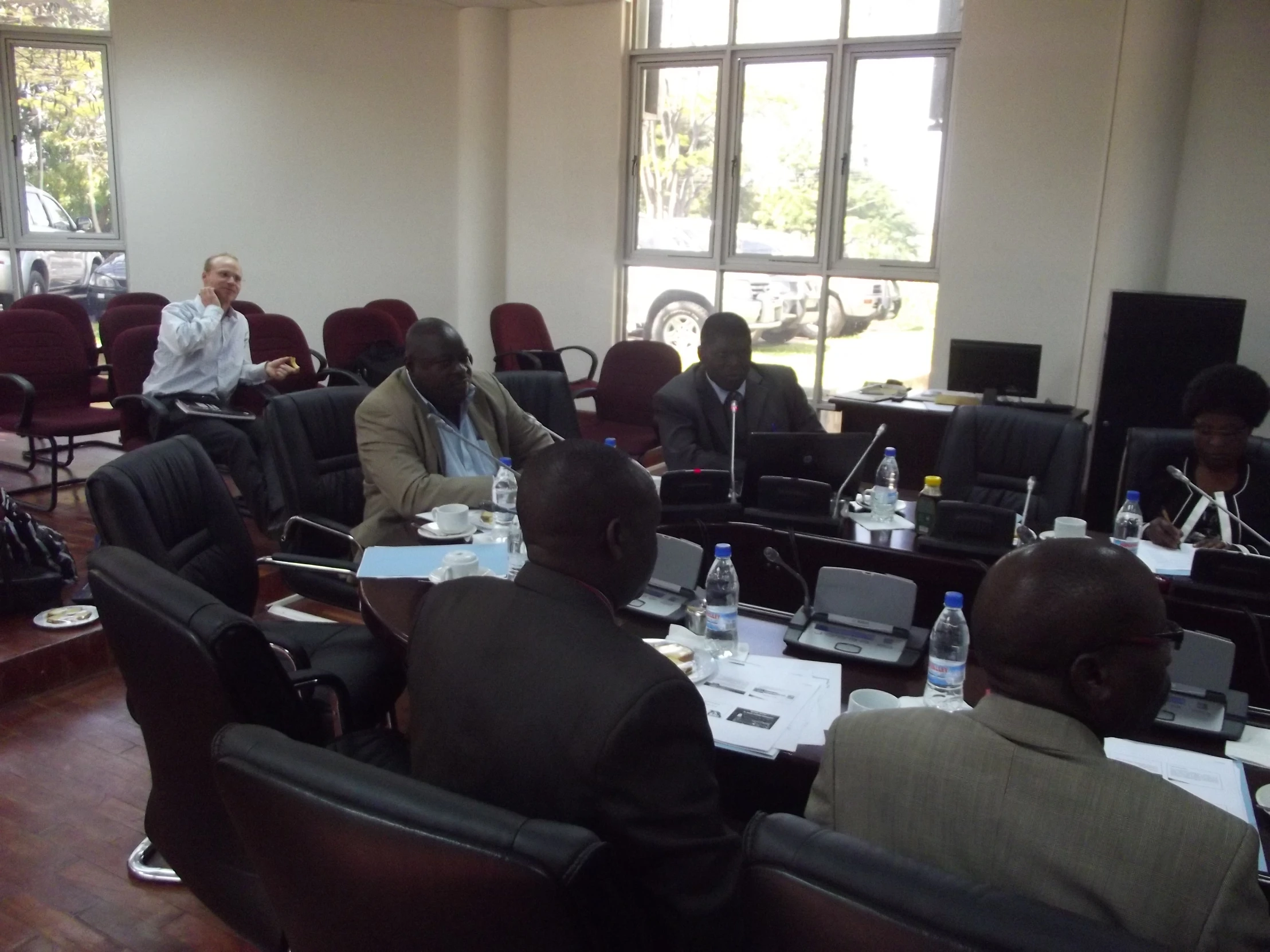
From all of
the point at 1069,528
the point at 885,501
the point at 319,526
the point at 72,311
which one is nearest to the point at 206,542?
the point at 319,526

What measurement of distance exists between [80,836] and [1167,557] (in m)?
2.86

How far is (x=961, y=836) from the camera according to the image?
42.4 inches

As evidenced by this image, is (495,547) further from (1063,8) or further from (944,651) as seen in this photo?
(1063,8)

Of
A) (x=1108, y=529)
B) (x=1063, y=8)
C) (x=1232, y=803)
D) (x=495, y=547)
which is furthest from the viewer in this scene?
(x=1063, y=8)

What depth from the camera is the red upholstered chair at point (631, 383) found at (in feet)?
18.0

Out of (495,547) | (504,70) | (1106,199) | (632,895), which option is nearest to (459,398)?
(495,547)

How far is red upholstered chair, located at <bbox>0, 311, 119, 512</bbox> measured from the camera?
477 cm

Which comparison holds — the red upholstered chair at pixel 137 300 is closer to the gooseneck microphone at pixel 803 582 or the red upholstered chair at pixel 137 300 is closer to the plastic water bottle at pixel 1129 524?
the gooseneck microphone at pixel 803 582

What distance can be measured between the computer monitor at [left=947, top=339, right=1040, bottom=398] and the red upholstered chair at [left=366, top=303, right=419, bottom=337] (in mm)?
3459

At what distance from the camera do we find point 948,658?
1.94 meters

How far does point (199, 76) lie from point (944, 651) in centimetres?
663

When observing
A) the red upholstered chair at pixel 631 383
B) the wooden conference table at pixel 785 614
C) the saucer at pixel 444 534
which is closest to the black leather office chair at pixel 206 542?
the wooden conference table at pixel 785 614

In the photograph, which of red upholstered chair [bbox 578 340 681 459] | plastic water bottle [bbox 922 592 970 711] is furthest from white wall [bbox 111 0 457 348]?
plastic water bottle [bbox 922 592 970 711]

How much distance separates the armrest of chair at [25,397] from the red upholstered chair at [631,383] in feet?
8.44
